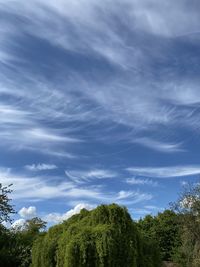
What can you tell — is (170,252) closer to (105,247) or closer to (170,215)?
(170,215)

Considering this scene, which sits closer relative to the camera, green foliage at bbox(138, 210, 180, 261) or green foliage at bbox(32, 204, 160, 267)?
green foliage at bbox(32, 204, 160, 267)

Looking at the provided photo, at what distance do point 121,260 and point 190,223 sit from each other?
24.2 metres

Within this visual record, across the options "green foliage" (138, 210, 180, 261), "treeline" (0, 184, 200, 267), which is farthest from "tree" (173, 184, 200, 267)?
"treeline" (0, 184, 200, 267)

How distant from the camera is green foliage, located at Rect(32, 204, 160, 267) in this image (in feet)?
64.5

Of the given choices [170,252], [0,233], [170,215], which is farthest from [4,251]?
[170,215]

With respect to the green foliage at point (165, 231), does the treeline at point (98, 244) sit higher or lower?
lower

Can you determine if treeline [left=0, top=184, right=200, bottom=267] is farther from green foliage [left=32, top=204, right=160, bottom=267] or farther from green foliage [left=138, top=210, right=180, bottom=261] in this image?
green foliage [left=138, top=210, right=180, bottom=261]

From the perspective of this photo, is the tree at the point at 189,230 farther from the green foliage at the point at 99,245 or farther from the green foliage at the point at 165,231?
the green foliage at the point at 99,245

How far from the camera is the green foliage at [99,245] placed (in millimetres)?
19656

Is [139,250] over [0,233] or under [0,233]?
under

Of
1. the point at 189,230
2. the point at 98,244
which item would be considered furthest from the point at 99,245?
the point at 189,230

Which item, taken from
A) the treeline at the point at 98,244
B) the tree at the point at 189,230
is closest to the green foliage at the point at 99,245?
the treeline at the point at 98,244

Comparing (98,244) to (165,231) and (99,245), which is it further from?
(165,231)

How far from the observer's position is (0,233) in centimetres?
3753
